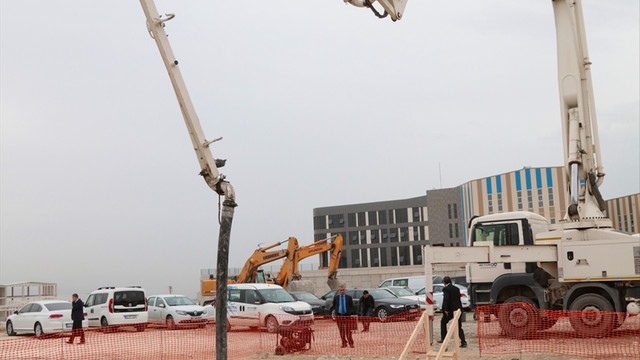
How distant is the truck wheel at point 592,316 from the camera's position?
674 inches

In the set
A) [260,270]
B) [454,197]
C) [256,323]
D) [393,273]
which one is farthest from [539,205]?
[256,323]

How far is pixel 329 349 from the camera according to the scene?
1853 centimetres

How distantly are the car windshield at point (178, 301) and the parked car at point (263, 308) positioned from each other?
4.30m

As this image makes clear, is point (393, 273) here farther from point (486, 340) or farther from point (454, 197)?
point (486, 340)

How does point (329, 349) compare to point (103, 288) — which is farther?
point (103, 288)

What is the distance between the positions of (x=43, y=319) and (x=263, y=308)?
8.58 m

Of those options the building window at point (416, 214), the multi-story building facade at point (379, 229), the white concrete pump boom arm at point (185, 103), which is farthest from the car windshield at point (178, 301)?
the building window at point (416, 214)

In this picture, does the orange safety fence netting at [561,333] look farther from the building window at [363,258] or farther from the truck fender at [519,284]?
the building window at [363,258]

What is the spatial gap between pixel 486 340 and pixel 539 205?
49424mm

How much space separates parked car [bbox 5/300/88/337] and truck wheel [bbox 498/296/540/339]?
1486cm

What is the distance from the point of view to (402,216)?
100m

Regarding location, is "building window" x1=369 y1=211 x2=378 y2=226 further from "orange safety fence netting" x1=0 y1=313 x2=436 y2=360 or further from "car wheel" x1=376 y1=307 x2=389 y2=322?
"orange safety fence netting" x1=0 y1=313 x2=436 y2=360

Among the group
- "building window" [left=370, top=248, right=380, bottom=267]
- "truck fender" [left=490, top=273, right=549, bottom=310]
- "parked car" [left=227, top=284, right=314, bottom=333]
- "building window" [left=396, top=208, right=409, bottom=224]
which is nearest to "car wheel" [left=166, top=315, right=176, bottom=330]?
"parked car" [left=227, top=284, right=314, bottom=333]

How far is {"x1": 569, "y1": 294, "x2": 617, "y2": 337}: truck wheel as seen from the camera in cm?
1712
